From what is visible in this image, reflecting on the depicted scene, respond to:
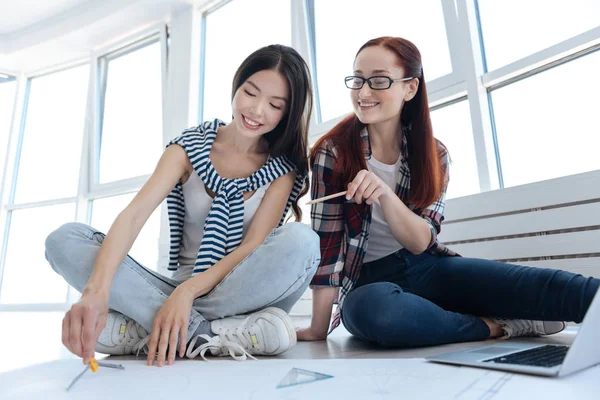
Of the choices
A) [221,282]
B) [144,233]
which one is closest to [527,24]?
[221,282]

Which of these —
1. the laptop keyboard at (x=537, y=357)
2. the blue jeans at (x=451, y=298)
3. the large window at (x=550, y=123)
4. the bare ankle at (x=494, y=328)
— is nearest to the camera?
the laptop keyboard at (x=537, y=357)

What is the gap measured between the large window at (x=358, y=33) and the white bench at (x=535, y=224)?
26.6 inches

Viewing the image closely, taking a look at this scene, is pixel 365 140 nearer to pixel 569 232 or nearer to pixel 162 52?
pixel 569 232

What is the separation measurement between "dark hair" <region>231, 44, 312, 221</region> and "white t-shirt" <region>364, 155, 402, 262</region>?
0.20 meters

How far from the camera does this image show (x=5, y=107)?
4.39 m

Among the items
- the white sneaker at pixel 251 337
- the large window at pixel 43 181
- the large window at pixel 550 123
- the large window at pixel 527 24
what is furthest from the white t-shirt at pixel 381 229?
the large window at pixel 43 181

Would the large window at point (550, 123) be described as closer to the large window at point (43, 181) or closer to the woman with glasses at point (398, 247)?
the woman with glasses at point (398, 247)

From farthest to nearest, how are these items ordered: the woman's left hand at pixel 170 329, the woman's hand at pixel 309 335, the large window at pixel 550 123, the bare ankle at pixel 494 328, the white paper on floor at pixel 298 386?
1. the large window at pixel 550 123
2. the woman's hand at pixel 309 335
3. the bare ankle at pixel 494 328
4. the woman's left hand at pixel 170 329
5. the white paper on floor at pixel 298 386

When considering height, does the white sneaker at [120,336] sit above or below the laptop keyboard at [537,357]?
above

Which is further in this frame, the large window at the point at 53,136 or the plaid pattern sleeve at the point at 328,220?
the large window at the point at 53,136

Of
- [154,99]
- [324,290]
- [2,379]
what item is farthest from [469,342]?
[154,99]

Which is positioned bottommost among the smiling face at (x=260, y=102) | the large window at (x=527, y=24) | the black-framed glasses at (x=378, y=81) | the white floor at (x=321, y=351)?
the white floor at (x=321, y=351)

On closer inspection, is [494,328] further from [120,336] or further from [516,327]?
[120,336]

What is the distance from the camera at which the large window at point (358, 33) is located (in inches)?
83.7
